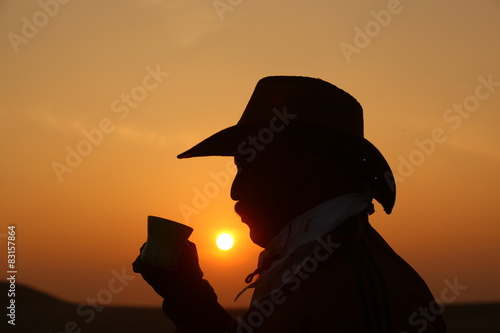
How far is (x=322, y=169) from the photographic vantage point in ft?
12.6

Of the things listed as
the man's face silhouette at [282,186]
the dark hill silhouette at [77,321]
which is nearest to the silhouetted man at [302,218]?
the man's face silhouette at [282,186]

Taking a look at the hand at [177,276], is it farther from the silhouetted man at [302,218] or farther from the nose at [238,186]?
the nose at [238,186]

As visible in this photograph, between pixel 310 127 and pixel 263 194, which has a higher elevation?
pixel 310 127

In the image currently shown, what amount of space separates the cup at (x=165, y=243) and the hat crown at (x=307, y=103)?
2.46 feet

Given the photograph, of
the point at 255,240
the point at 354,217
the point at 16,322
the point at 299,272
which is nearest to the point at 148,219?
the point at 255,240

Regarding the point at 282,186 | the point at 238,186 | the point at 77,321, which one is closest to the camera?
the point at 282,186

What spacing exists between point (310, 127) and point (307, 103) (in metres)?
→ 0.22

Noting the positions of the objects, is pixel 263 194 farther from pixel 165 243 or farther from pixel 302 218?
pixel 165 243

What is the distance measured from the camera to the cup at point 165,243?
381 centimetres

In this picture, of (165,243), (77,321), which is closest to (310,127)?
(165,243)

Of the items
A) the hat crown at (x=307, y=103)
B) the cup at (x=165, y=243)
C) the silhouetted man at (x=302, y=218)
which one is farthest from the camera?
the hat crown at (x=307, y=103)

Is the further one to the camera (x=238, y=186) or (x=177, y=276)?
(x=238, y=186)

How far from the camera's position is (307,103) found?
4.04 metres

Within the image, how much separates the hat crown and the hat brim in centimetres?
6
